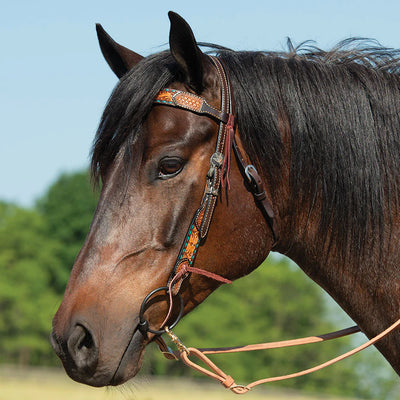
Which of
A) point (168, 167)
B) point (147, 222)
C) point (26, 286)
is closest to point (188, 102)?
point (168, 167)

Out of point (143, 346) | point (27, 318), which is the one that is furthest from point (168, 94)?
point (27, 318)

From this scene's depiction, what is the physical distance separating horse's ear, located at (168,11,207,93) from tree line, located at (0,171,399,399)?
42.7m

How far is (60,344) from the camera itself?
119 inches

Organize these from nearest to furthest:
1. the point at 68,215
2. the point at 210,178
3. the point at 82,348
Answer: the point at 82,348 < the point at 210,178 < the point at 68,215

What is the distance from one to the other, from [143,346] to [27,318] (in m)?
46.6

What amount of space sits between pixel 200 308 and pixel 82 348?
45001 mm

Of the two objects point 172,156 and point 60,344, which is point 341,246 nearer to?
point 172,156

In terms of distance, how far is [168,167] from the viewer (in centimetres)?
330

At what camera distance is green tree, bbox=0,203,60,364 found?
154ft

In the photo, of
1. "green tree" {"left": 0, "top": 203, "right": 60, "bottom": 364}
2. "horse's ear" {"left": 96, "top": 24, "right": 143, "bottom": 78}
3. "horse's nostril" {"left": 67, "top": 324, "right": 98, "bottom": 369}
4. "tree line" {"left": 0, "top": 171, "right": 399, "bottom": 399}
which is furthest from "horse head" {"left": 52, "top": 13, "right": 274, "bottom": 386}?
"green tree" {"left": 0, "top": 203, "right": 60, "bottom": 364}

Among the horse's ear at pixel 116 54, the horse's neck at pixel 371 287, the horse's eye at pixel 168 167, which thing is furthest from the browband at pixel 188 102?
the horse's neck at pixel 371 287

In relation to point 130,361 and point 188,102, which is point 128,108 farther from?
point 130,361

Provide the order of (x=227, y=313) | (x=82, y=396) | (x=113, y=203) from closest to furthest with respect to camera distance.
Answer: (x=113, y=203) < (x=82, y=396) < (x=227, y=313)

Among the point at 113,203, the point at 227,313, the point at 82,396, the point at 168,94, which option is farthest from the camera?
the point at 227,313
